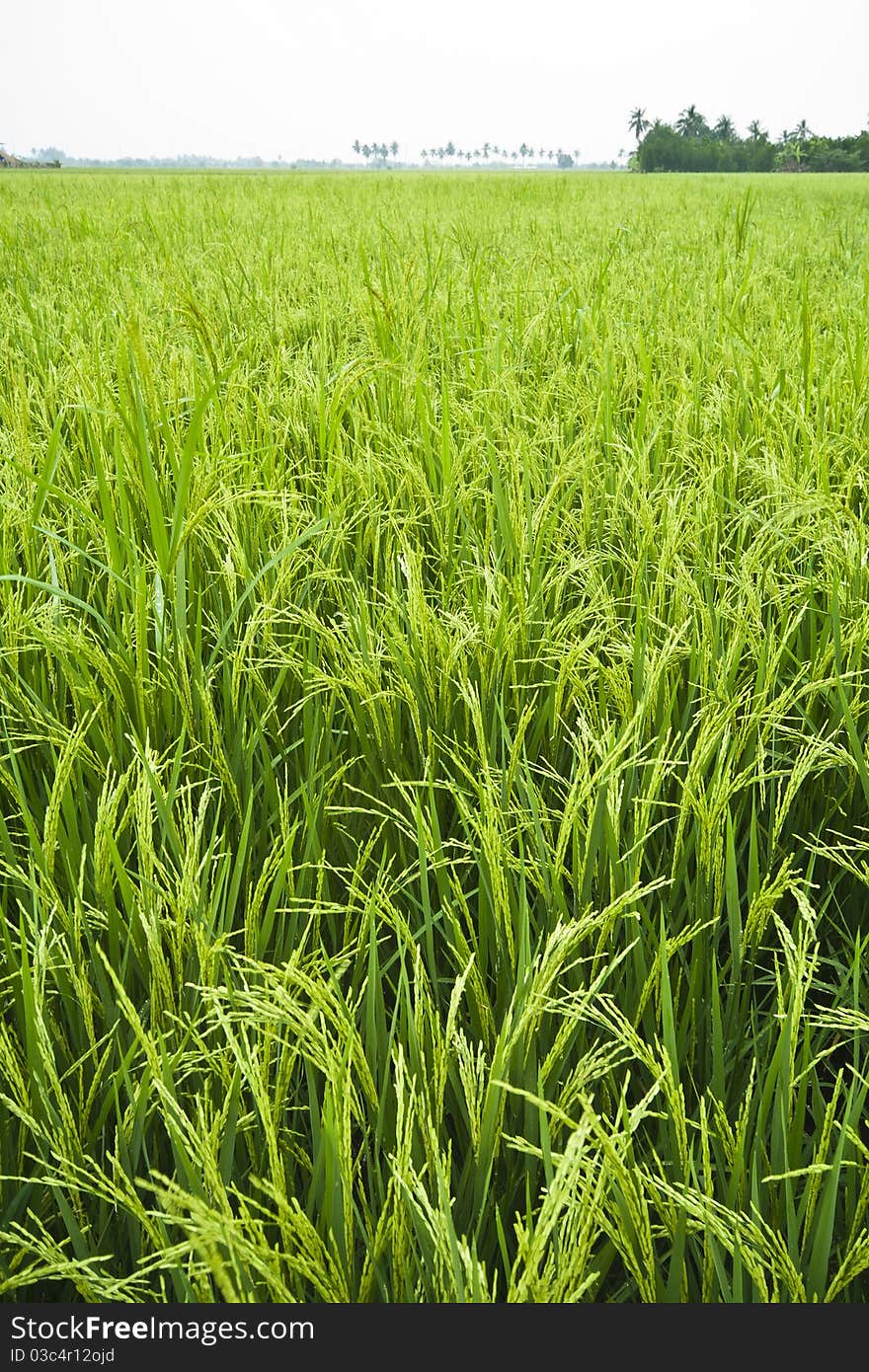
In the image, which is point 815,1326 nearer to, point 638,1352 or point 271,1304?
point 638,1352

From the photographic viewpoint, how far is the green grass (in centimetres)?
53

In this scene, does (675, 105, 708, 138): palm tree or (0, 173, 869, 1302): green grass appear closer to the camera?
(0, 173, 869, 1302): green grass

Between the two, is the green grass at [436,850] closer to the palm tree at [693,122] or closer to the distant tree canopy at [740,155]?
the distant tree canopy at [740,155]

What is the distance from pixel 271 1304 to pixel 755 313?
2777 mm

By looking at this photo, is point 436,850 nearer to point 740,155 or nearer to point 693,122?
point 740,155

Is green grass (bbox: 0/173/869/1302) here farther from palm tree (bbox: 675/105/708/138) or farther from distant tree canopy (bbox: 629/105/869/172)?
palm tree (bbox: 675/105/708/138)

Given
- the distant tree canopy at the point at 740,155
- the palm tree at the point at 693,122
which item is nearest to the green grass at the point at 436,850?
the distant tree canopy at the point at 740,155

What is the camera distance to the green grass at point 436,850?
53 centimetres

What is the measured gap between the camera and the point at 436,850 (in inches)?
30.3

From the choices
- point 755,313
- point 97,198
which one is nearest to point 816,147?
point 97,198

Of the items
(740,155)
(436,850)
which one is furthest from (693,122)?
(436,850)

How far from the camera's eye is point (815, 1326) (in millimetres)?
Answer: 508

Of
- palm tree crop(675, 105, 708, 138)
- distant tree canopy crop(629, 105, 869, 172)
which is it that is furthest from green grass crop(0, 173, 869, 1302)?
palm tree crop(675, 105, 708, 138)

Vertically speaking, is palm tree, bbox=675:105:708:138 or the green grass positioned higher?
palm tree, bbox=675:105:708:138
